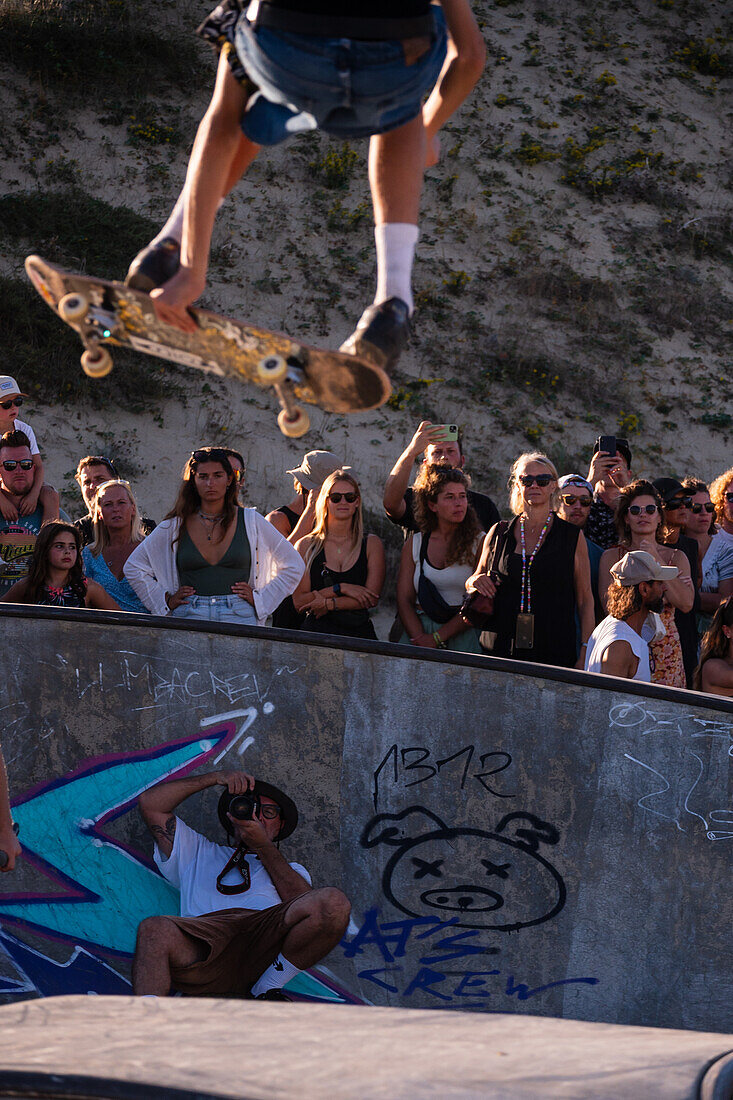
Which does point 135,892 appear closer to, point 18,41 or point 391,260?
point 391,260

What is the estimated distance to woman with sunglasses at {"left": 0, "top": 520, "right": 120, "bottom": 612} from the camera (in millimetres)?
6469

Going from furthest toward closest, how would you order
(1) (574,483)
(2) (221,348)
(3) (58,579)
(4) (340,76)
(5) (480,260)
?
(5) (480,260)
(1) (574,483)
(3) (58,579)
(2) (221,348)
(4) (340,76)

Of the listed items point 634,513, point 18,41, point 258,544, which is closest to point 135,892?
point 258,544

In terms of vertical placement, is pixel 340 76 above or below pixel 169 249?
above

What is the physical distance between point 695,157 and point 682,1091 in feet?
67.5

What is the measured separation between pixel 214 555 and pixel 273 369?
3.45 metres

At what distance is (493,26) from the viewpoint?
21.5m

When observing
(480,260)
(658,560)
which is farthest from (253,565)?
(480,260)

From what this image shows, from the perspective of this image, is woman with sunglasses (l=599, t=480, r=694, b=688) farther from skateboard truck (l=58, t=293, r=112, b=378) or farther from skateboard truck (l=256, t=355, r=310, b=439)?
skateboard truck (l=58, t=293, r=112, b=378)

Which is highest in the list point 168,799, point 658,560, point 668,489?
point 668,489

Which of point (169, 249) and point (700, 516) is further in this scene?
point (700, 516)

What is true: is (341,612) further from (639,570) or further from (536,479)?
(639,570)

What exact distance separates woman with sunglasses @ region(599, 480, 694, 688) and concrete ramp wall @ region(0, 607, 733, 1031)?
51 centimetres

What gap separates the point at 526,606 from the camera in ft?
21.2
